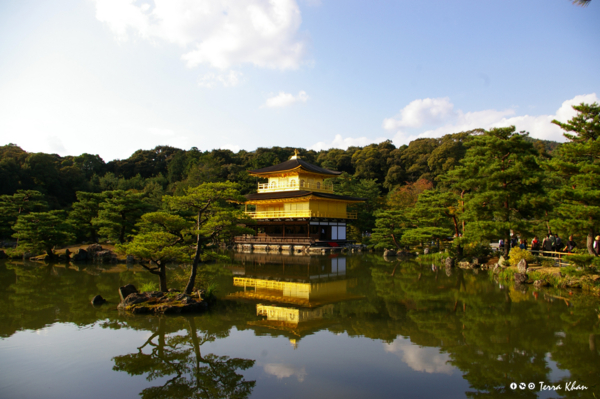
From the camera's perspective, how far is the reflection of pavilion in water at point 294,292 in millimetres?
7802

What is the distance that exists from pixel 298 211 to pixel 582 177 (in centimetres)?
2049

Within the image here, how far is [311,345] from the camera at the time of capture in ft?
20.9

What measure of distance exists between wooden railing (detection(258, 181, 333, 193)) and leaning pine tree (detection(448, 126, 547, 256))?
1683 cm

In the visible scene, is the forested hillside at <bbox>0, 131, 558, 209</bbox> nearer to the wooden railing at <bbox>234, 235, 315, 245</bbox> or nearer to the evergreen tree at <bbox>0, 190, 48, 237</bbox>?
the evergreen tree at <bbox>0, 190, 48, 237</bbox>

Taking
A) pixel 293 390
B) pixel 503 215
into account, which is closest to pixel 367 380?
pixel 293 390

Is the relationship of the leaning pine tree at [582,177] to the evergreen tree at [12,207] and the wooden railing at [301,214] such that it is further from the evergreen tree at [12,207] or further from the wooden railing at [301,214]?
the evergreen tree at [12,207]

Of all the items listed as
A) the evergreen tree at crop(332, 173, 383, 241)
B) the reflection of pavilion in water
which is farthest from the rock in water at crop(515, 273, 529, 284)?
the evergreen tree at crop(332, 173, 383, 241)

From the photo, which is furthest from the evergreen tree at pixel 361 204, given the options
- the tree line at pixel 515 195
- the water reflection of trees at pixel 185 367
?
the water reflection of trees at pixel 185 367

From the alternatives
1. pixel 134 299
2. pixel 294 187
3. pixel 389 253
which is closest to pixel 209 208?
pixel 134 299

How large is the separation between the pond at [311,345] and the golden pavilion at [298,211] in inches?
650

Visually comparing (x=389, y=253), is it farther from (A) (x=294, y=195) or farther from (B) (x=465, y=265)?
(A) (x=294, y=195)

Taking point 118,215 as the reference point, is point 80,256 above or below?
below

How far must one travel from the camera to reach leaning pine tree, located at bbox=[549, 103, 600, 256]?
957cm

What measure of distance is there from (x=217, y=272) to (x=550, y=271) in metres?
11.9
